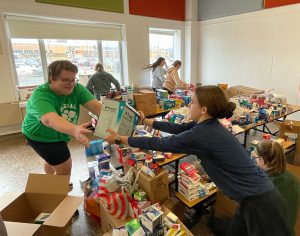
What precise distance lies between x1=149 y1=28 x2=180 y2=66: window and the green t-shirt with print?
4.66 meters

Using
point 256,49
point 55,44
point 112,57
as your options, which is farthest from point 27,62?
point 256,49

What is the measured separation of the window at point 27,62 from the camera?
4.26 metres

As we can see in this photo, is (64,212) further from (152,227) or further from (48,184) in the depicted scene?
(152,227)

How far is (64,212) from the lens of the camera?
1525 millimetres

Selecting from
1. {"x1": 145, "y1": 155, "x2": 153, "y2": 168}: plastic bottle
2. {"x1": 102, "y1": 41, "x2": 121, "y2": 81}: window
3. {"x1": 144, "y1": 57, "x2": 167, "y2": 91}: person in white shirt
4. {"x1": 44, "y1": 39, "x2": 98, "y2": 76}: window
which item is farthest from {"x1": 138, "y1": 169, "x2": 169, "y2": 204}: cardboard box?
{"x1": 102, "y1": 41, "x2": 121, "y2": 81}: window

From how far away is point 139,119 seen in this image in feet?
5.45

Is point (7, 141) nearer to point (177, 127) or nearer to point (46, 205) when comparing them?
point (46, 205)

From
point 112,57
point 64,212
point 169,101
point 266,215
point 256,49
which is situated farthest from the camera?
point 112,57

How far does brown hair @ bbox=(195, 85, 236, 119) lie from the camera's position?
1278 millimetres

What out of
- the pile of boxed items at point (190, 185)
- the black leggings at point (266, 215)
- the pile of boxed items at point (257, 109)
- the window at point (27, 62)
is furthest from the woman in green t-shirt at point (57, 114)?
the window at point (27, 62)

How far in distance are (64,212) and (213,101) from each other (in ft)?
4.22

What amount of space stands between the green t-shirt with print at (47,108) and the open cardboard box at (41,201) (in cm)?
34

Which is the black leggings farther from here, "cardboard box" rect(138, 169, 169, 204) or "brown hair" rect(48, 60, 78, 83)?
"brown hair" rect(48, 60, 78, 83)

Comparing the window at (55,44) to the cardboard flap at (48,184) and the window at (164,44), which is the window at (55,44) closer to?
the window at (164,44)
